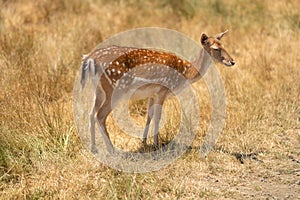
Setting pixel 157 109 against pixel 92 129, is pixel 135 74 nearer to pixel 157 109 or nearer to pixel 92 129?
pixel 157 109

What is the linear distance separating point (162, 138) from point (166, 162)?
0.57m

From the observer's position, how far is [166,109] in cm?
609

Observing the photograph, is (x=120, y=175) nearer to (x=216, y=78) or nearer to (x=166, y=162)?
(x=166, y=162)

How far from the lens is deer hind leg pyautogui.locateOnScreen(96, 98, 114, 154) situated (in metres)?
5.22

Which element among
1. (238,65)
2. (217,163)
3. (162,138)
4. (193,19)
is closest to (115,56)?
(162,138)

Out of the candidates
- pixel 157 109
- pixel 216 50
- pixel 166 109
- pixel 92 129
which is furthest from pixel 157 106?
pixel 216 50

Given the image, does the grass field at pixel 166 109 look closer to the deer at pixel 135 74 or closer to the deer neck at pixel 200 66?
the deer at pixel 135 74

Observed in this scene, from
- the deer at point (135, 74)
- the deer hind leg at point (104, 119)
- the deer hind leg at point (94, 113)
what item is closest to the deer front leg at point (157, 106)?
the deer at point (135, 74)

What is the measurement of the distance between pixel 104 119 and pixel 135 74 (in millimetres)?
556

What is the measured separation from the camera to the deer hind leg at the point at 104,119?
17.1 ft

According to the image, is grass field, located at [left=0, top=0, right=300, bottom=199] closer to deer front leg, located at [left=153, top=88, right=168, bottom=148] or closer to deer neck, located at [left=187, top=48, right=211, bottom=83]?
deer front leg, located at [left=153, top=88, right=168, bottom=148]

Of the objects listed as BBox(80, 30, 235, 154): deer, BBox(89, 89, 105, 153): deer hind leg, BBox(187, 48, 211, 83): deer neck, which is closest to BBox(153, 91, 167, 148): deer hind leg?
BBox(80, 30, 235, 154): deer

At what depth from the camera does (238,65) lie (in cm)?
767

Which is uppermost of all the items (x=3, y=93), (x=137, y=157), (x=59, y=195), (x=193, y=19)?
(x=193, y=19)
